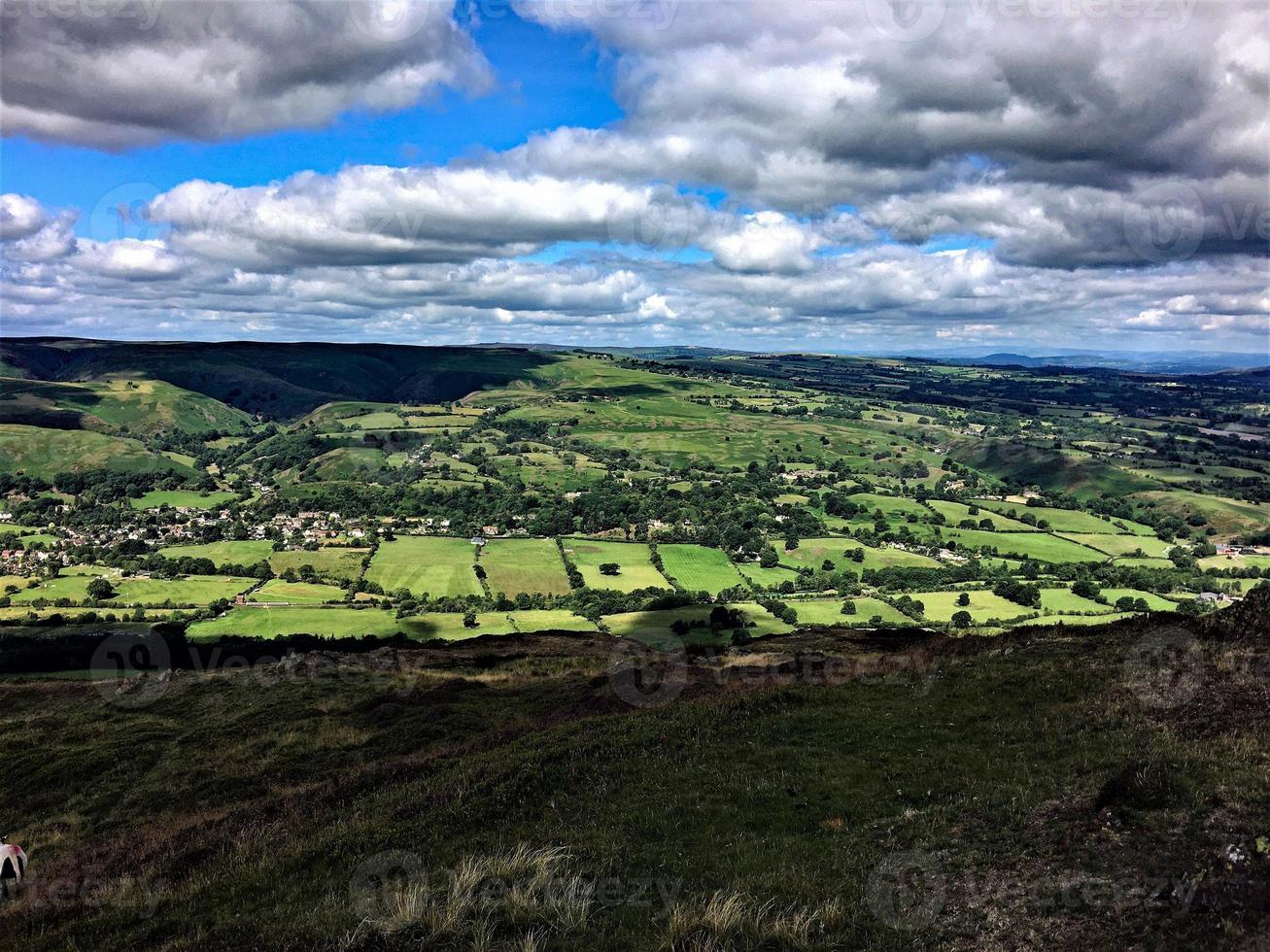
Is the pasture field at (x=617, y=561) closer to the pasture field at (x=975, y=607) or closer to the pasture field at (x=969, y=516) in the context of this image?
the pasture field at (x=975, y=607)

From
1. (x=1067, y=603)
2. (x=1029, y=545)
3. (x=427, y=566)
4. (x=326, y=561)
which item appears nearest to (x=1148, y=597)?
(x=1067, y=603)

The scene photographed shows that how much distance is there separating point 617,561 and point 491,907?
398 feet

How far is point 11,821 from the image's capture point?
22672mm

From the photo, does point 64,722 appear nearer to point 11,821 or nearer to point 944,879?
point 11,821

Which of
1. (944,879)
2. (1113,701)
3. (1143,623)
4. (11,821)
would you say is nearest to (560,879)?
(944,879)

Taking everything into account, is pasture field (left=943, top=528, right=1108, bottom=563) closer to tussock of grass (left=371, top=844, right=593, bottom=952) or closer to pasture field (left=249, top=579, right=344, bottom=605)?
pasture field (left=249, top=579, right=344, bottom=605)

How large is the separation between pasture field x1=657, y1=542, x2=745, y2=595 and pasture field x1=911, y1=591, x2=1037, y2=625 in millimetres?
31328

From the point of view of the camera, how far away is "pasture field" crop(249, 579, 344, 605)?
101 m

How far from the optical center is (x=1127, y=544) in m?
141

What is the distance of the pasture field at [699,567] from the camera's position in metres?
117

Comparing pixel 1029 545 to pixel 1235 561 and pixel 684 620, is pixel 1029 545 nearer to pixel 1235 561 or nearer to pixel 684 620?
pixel 1235 561

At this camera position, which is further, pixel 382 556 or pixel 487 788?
pixel 382 556

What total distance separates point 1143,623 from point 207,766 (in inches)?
1626

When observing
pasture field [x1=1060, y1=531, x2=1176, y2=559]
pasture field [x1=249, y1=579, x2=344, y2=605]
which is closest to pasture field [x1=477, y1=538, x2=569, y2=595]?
pasture field [x1=249, y1=579, x2=344, y2=605]
